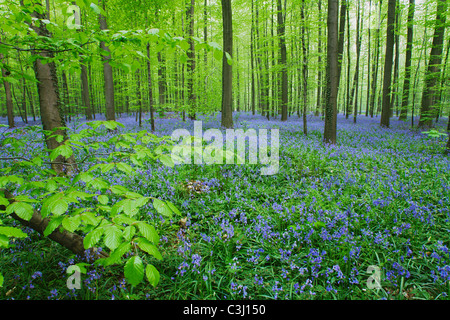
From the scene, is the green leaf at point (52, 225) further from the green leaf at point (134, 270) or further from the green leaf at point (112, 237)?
the green leaf at point (134, 270)

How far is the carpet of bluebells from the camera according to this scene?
2.55 metres

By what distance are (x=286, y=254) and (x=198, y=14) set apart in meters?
22.0

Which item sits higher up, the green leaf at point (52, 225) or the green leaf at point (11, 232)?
the green leaf at point (11, 232)

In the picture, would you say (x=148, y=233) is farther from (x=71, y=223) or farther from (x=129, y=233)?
(x=71, y=223)

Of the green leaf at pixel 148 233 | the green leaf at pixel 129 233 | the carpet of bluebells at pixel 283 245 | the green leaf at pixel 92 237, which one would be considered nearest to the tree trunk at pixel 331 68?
the carpet of bluebells at pixel 283 245

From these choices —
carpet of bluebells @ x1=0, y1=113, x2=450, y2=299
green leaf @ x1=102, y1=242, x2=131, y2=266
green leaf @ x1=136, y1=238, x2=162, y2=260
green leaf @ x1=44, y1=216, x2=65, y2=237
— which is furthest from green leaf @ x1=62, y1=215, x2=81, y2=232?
Result: carpet of bluebells @ x1=0, y1=113, x2=450, y2=299

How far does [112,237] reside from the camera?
1315 mm

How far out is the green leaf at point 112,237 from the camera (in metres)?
1.27

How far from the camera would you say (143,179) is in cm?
487

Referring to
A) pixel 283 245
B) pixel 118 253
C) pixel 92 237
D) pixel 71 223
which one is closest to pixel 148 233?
pixel 118 253

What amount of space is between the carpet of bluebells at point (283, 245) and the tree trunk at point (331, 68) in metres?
3.69

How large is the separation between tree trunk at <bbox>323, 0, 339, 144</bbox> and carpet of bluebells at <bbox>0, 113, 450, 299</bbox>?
3689mm
